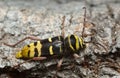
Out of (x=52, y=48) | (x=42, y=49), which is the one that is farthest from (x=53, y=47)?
(x=42, y=49)

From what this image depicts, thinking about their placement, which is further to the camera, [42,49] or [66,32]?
[66,32]

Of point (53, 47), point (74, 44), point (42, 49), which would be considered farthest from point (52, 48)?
point (74, 44)

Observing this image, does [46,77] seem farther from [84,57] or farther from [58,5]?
[58,5]

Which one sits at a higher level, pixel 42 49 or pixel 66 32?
pixel 66 32

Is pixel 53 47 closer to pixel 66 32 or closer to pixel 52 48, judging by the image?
pixel 52 48

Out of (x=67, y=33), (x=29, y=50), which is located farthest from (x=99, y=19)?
(x=29, y=50)
